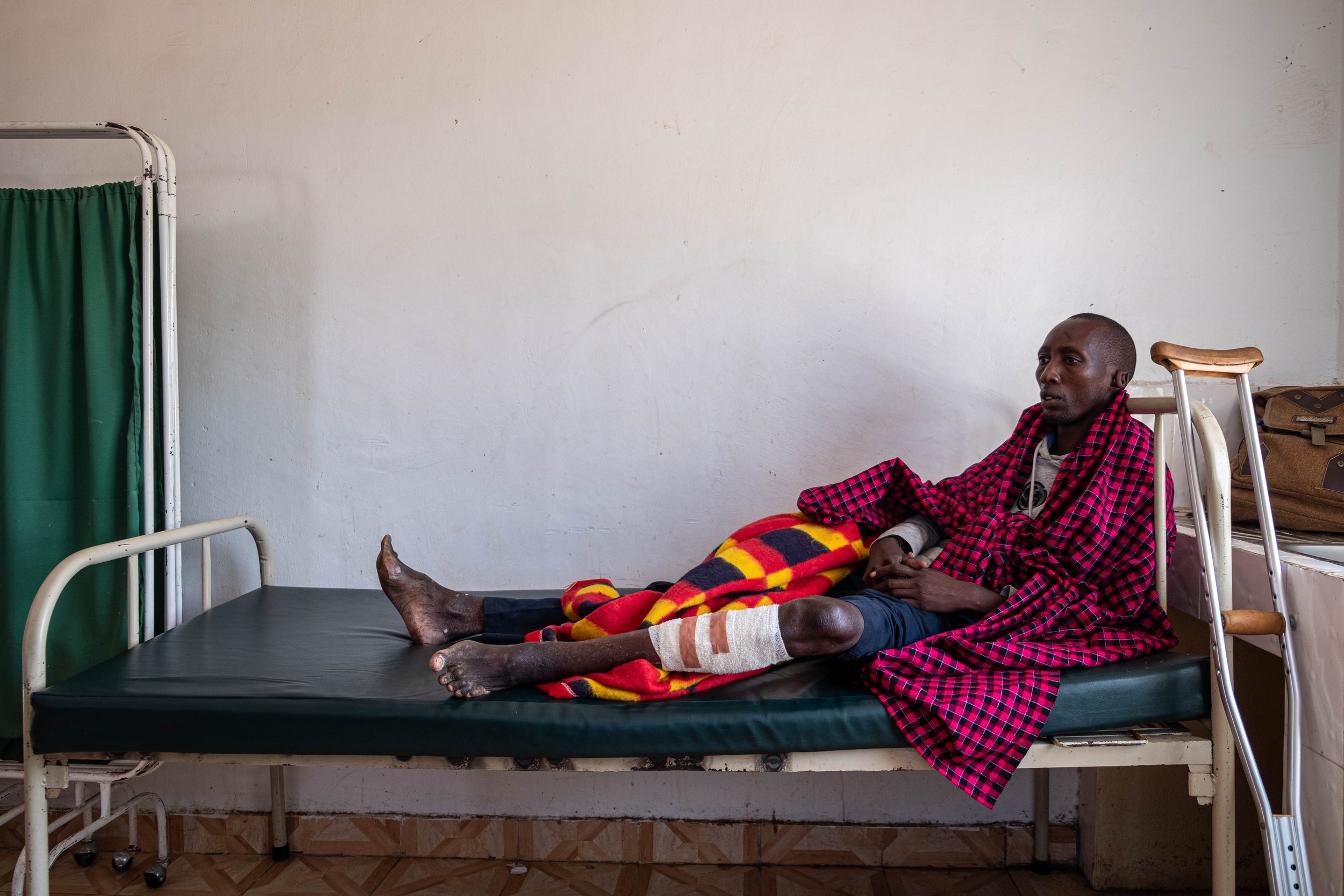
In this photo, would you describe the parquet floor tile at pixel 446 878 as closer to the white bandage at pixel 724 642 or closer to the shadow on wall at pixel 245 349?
the shadow on wall at pixel 245 349

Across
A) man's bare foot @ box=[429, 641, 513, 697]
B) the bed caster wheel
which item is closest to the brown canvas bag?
man's bare foot @ box=[429, 641, 513, 697]

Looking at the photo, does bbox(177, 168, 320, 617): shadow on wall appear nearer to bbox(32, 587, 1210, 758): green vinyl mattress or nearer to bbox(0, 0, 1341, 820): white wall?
bbox(0, 0, 1341, 820): white wall

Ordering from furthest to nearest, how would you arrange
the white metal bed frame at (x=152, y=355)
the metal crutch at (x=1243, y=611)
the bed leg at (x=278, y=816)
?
the bed leg at (x=278, y=816) → the white metal bed frame at (x=152, y=355) → the metal crutch at (x=1243, y=611)

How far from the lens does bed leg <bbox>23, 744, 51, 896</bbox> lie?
1463 mm

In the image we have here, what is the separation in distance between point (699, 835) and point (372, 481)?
51.5 inches

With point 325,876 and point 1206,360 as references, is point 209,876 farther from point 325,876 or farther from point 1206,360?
point 1206,360

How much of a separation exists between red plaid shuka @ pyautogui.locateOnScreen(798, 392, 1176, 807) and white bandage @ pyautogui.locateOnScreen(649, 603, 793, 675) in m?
0.18

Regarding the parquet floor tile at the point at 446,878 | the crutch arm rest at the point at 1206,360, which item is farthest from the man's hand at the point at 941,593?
the parquet floor tile at the point at 446,878

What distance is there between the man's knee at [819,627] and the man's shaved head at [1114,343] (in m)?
0.85

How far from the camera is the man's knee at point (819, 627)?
1.51 m

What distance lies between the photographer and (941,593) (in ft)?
5.61

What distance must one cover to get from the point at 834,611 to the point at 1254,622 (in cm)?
66

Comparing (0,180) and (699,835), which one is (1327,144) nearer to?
(699,835)

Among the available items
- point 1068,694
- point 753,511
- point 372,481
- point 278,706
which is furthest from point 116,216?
point 1068,694
